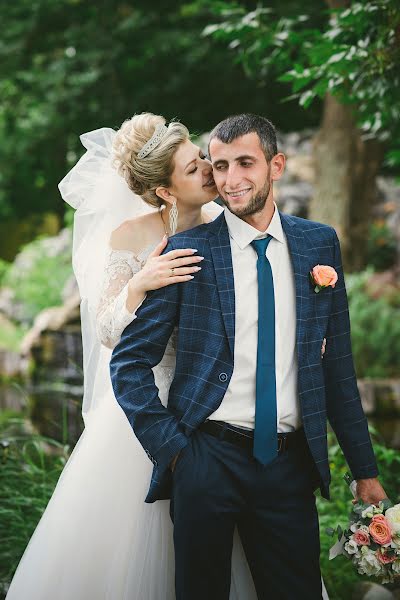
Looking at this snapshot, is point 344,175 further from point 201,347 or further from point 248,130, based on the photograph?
point 201,347

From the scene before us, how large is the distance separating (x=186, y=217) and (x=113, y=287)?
45cm

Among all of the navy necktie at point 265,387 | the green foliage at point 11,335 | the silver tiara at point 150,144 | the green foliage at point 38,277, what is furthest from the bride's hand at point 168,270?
the green foliage at point 38,277

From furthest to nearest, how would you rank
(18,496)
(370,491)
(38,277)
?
(38,277)
(18,496)
(370,491)

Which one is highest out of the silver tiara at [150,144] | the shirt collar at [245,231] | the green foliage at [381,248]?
the green foliage at [381,248]

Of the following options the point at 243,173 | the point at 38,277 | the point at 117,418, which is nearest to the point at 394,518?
the point at 117,418

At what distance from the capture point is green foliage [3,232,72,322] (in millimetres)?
12531

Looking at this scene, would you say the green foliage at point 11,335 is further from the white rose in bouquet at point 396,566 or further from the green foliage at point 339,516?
the white rose in bouquet at point 396,566

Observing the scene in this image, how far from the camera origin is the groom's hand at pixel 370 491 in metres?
2.78

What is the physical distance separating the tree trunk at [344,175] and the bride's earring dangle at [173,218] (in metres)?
6.60

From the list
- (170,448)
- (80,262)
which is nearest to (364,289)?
(80,262)

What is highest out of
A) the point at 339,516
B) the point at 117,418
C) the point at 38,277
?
the point at 38,277

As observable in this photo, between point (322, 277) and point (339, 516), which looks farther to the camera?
point (339, 516)

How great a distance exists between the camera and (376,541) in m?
2.59

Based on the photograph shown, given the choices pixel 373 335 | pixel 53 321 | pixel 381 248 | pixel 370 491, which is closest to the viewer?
pixel 370 491
